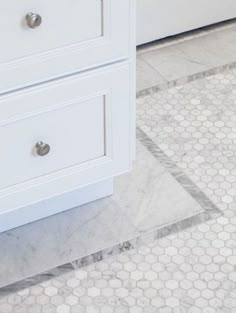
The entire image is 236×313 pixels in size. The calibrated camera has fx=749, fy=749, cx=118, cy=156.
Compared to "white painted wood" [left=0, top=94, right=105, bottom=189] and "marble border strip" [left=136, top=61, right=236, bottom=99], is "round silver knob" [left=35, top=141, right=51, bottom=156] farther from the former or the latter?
"marble border strip" [left=136, top=61, right=236, bottom=99]

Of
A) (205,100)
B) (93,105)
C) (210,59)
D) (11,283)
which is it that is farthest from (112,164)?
(210,59)

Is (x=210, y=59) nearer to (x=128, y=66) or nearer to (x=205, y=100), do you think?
(x=205, y=100)

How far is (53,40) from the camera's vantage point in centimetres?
115

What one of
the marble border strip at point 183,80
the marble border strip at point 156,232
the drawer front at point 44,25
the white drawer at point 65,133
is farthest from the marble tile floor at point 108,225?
the drawer front at point 44,25

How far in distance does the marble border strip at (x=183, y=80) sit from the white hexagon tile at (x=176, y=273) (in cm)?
20

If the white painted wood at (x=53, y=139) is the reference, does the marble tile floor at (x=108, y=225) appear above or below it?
below

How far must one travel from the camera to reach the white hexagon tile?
4.17 ft

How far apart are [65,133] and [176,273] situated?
318 millimetres

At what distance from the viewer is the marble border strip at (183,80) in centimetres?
175

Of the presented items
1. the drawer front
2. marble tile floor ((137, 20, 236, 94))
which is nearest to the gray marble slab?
marble tile floor ((137, 20, 236, 94))

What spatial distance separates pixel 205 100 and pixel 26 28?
2.31ft

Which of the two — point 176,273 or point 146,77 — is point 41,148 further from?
point 146,77

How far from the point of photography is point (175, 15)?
1.89m

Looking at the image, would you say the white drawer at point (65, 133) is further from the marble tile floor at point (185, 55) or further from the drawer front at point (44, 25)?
the marble tile floor at point (185, 55)
